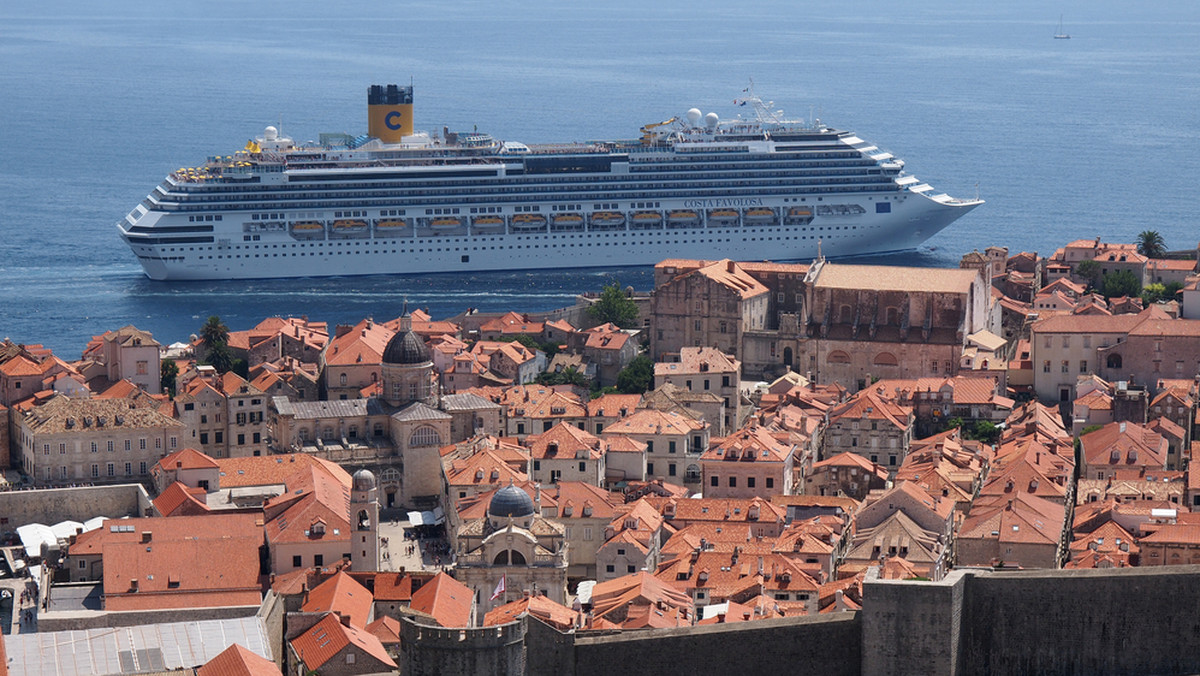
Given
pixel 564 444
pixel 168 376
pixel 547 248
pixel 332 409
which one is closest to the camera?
pixel 564 444

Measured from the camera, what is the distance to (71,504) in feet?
219

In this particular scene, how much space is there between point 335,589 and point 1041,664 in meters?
21.3

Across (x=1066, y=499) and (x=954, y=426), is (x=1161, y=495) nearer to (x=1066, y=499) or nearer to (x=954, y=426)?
(x=1066, y=499)

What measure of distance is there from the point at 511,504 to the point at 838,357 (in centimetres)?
3029

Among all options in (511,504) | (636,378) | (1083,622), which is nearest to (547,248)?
(636,378)

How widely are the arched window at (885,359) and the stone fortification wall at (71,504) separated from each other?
30.5 meters

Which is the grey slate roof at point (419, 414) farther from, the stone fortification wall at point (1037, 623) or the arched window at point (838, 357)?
the stone fortification wall at point (1037, 623)

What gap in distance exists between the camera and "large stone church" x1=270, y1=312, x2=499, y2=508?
70812mm

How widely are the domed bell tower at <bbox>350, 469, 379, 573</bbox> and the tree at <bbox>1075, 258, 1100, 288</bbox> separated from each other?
4983cm

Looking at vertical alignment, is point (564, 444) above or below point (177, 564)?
above

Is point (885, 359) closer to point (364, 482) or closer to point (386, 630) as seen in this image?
point (364, 482)

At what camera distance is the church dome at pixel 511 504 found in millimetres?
58531

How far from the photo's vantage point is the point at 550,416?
7712cm

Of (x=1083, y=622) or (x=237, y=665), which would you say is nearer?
(x=1083, y=622)
